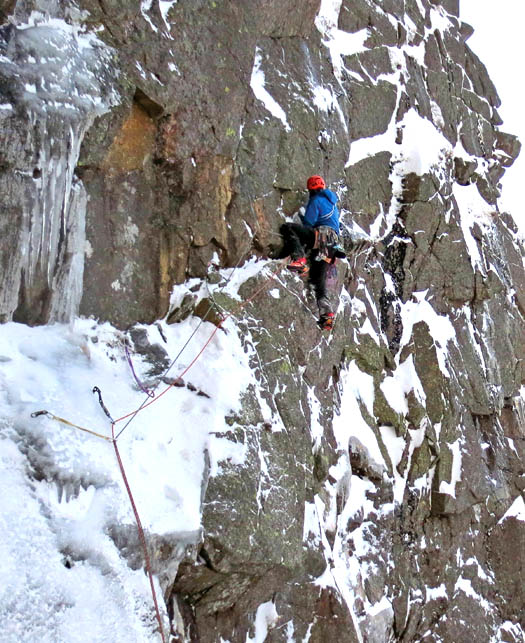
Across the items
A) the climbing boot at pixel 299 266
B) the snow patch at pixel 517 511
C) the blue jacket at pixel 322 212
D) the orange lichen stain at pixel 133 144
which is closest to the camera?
the orange lichen stain at pixel 133 144

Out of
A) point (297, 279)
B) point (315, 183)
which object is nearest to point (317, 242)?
point (297, 279)

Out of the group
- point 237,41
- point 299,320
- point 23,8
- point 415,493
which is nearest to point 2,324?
point 23,8

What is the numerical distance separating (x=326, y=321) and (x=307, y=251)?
110cm

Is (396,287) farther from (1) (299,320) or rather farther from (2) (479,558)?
(2) (479,558)

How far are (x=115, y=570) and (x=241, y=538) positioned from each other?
1.62m

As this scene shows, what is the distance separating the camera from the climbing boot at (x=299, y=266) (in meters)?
8.12

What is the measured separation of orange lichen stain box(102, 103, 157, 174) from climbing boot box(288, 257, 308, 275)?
8.51 ft

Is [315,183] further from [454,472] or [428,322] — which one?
[454,472]

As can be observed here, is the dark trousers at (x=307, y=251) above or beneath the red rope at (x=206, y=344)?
above

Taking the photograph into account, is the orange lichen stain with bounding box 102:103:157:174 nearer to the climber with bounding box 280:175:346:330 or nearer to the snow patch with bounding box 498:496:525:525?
the climber with bounding box 280:175:346:330

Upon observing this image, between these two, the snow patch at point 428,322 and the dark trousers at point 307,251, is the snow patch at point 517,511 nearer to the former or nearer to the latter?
the snow patch at point 428,322

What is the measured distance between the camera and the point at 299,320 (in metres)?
8.24

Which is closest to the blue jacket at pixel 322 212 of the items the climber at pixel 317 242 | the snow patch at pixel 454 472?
the climber at pixel 317 242

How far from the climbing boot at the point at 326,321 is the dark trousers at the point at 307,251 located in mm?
63
